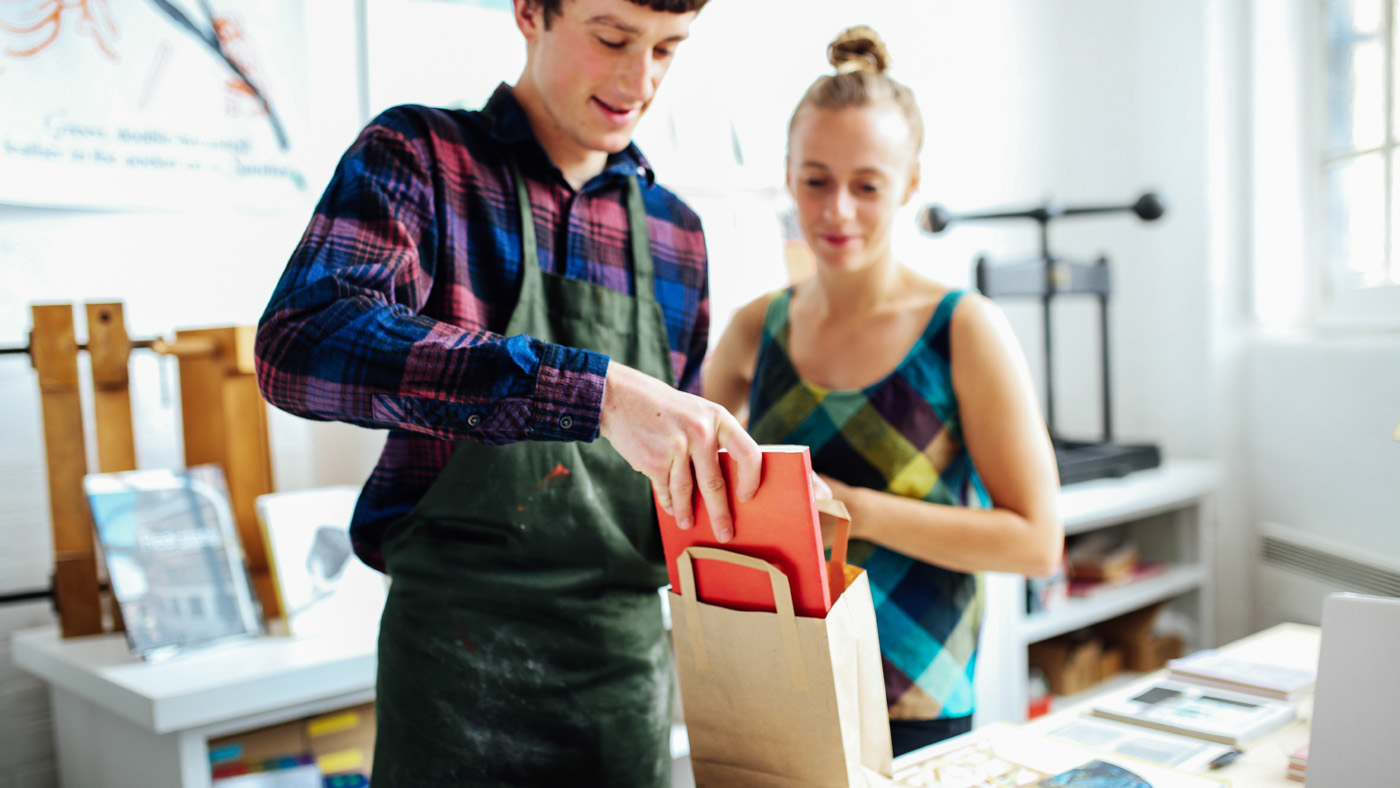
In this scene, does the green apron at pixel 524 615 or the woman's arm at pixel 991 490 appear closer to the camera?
the green apron at pixel 524 615

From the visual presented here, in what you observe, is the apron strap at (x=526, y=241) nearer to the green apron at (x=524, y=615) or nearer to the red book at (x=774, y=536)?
the green apron at (x=524, y=615)

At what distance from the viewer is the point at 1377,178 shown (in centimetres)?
257

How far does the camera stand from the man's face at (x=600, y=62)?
97 cm

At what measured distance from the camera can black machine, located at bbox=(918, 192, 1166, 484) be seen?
7.96 ft

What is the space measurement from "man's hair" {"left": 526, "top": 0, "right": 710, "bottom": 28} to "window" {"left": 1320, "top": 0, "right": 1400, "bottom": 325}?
2241 mm

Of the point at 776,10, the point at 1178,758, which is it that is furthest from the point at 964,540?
the point at 776,10

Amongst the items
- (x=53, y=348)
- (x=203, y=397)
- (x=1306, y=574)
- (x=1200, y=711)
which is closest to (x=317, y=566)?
(x=203, y=397)

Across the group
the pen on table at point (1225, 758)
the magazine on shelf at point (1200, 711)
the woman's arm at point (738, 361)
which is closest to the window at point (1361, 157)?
the magazine on shelf at point (1200, 711)

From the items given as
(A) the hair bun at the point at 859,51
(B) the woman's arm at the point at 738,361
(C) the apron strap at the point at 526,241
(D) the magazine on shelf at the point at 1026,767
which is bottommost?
(D) the magazine on shelf at the point at 1026,767

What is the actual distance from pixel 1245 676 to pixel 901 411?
0.63 meters

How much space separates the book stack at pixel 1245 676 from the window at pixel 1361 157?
1464 millimetres

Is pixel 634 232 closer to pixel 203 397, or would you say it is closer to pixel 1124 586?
pixel 203 397

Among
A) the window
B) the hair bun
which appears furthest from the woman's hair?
the window

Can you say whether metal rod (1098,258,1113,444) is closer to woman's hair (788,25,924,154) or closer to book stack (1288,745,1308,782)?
woman's hair (788,25,924,154)
